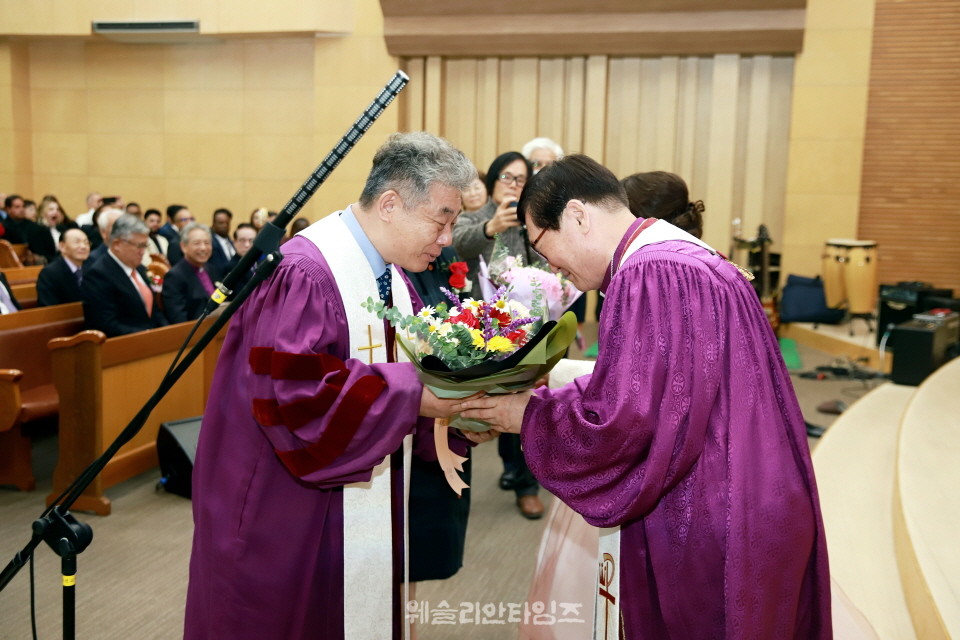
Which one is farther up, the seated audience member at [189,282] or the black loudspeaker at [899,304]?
the seated audience member at [189,282]

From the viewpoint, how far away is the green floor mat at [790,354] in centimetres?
866

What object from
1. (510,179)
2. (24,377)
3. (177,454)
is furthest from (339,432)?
(24,377)

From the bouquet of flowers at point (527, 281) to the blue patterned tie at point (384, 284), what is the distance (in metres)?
0.88

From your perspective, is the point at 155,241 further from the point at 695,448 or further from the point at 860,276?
the point at 695,448

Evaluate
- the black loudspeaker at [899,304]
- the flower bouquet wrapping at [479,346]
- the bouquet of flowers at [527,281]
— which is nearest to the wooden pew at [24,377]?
the bouquet of flowers at [527,281]

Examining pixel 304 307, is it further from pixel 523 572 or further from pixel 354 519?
pixel 523 572

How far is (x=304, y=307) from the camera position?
2166mm

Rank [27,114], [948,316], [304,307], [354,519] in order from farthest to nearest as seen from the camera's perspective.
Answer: [27,114], [948,316], [354,519], [304,307]

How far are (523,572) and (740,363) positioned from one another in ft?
7.77

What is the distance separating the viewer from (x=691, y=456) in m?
1.88

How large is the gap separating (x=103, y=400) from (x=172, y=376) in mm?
3129

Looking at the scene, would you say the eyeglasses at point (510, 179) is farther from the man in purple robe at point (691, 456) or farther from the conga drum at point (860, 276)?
the conga drum at point (860, 276)

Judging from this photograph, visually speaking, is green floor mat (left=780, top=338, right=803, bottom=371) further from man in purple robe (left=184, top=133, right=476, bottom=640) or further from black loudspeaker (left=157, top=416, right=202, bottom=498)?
man in purple robe (left=184, top=133, right=476, bottom=640)

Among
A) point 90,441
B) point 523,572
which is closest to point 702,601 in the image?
point 523,572
